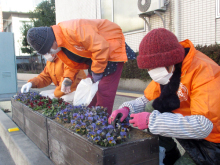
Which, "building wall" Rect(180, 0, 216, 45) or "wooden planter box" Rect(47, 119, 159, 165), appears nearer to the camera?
"wooden planter box" Rect(47, 119, 159, 165)

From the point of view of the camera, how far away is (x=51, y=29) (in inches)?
88.6

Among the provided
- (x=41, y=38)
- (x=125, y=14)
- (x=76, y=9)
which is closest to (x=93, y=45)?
(x=41, y=38)

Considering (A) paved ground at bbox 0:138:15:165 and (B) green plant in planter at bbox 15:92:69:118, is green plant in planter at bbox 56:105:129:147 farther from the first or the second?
(A) paved ground at bbox 0:138:15:165

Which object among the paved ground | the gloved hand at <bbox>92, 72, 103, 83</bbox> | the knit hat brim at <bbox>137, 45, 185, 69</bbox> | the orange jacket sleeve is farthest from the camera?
the orange jacket sleeve

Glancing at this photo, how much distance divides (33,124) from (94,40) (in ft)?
4.04

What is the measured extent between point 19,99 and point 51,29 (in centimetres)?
156

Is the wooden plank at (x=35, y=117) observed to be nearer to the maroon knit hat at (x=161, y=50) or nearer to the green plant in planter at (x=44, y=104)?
the green plant in planter at (x=44, y=104)

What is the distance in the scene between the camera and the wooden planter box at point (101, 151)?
1311mm

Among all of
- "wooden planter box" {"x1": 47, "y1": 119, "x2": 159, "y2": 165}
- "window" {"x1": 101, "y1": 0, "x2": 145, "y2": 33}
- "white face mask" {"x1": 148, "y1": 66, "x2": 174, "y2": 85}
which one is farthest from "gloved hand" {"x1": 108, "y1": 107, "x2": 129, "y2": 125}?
"window" {"x1": 101, "y1": 0, "x2": 145, "y2": 33}

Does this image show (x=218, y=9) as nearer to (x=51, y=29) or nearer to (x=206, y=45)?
(x=206, y=45)

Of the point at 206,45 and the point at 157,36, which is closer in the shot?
the point at 157,36

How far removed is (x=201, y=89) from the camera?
4.37ft

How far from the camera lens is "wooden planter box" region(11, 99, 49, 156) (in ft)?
7.24

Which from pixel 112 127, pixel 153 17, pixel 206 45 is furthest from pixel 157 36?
pixel 153 17
